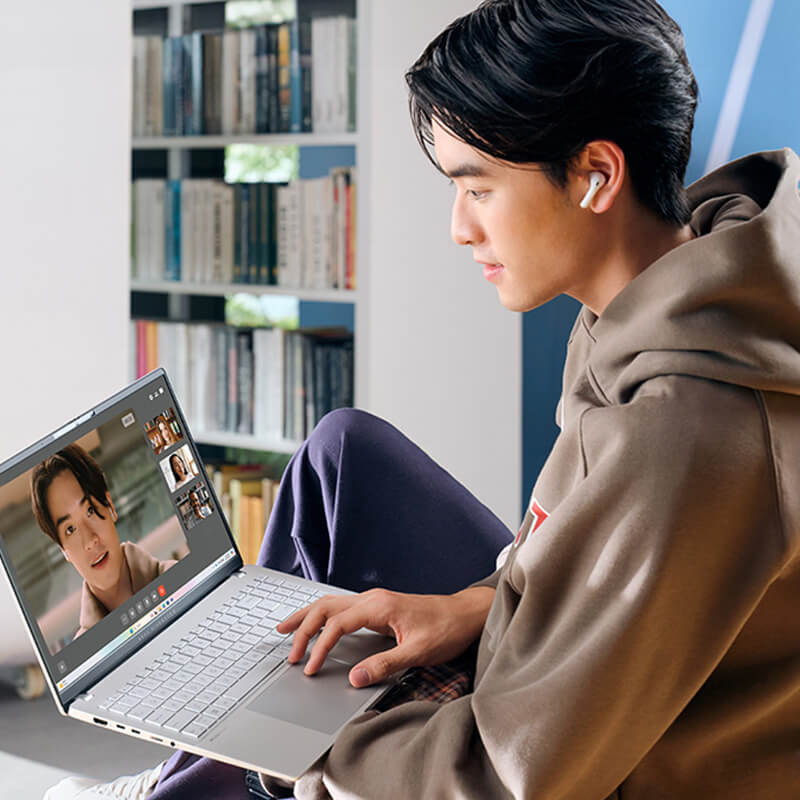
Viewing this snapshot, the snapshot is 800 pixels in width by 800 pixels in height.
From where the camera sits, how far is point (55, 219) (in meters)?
2.16

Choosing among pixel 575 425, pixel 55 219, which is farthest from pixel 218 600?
pixel 55 219

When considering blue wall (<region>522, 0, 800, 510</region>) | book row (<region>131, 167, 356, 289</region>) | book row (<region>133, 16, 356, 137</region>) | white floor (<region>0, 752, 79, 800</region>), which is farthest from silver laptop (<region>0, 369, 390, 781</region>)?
book row (<region>133, 16, 356, 137</region>)

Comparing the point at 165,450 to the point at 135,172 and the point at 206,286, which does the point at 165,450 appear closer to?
the point at 206,286

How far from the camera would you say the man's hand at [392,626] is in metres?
1.02

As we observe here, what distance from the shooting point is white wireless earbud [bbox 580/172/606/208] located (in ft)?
3.04

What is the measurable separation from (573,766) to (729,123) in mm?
1495

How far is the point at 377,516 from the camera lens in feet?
4.33

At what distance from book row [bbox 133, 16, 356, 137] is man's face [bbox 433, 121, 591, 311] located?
173 centimetres

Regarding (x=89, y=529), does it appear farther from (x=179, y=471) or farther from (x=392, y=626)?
(x=392, y=626)

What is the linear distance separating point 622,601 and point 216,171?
244 centimetres

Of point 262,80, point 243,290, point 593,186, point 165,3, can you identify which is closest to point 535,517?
point 593,186

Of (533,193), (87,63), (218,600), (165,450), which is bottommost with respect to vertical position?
(218,600)

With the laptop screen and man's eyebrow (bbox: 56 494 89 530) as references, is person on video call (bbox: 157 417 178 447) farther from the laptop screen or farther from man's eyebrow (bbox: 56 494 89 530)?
man's eyebrow (bbox: 56 494 89 530)

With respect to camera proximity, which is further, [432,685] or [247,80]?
[247,80]
